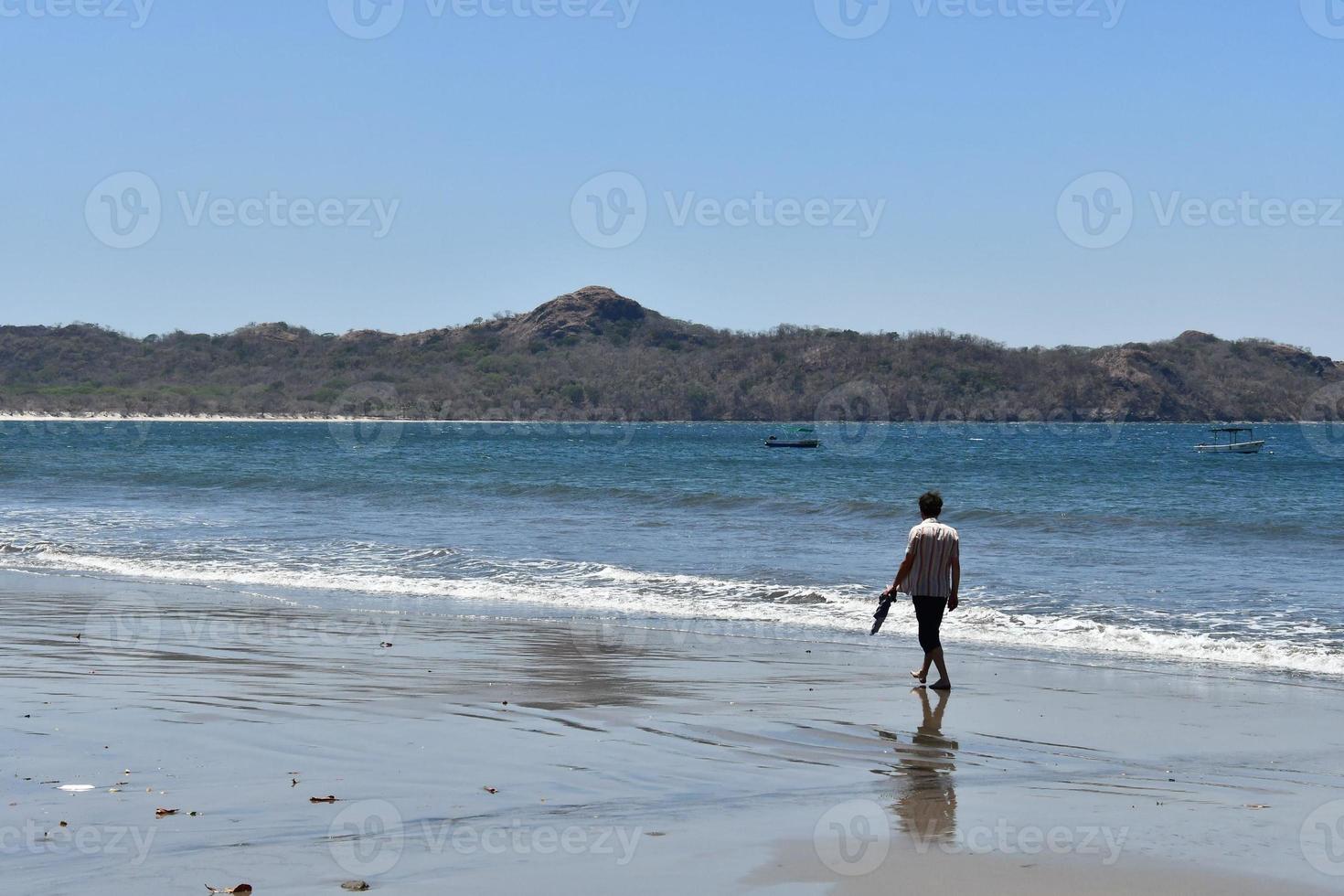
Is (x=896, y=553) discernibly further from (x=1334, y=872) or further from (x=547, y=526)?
(x=1334, y=872)

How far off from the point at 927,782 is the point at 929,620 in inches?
143

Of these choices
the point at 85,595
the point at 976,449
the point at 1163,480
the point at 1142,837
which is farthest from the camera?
the point at 976,449

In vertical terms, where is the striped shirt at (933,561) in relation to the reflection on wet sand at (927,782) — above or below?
above

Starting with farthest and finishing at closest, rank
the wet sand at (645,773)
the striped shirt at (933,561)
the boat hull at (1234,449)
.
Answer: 1. the boat hull at (1234,449)
2. the striped shirt at (933,561)
3. the wet sand at (645,773)

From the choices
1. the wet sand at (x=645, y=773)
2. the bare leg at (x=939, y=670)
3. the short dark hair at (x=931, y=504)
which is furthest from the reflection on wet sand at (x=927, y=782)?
the short dark hair at (x=931, y=504)

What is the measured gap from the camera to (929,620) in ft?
35.1

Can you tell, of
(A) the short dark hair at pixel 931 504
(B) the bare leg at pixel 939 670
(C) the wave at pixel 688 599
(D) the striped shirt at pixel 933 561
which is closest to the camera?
(B) the bare leg at pixel 939 670

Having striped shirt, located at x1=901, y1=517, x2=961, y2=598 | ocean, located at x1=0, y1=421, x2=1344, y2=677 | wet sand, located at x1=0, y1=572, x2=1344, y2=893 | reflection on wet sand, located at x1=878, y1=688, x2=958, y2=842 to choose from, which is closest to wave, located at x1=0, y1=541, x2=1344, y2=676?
ocean, located at x1=0, y1=421, x2=1344, y2=677

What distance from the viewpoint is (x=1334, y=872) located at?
5.62 m

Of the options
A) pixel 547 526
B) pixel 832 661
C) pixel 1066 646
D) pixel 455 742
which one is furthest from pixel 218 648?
pixel 547 526

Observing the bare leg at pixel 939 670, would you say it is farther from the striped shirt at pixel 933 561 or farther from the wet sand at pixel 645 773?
the striped shirt at pixel 933 561

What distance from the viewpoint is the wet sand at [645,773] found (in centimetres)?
546

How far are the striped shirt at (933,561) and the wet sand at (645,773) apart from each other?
35.5 inches

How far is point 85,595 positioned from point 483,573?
577cm
